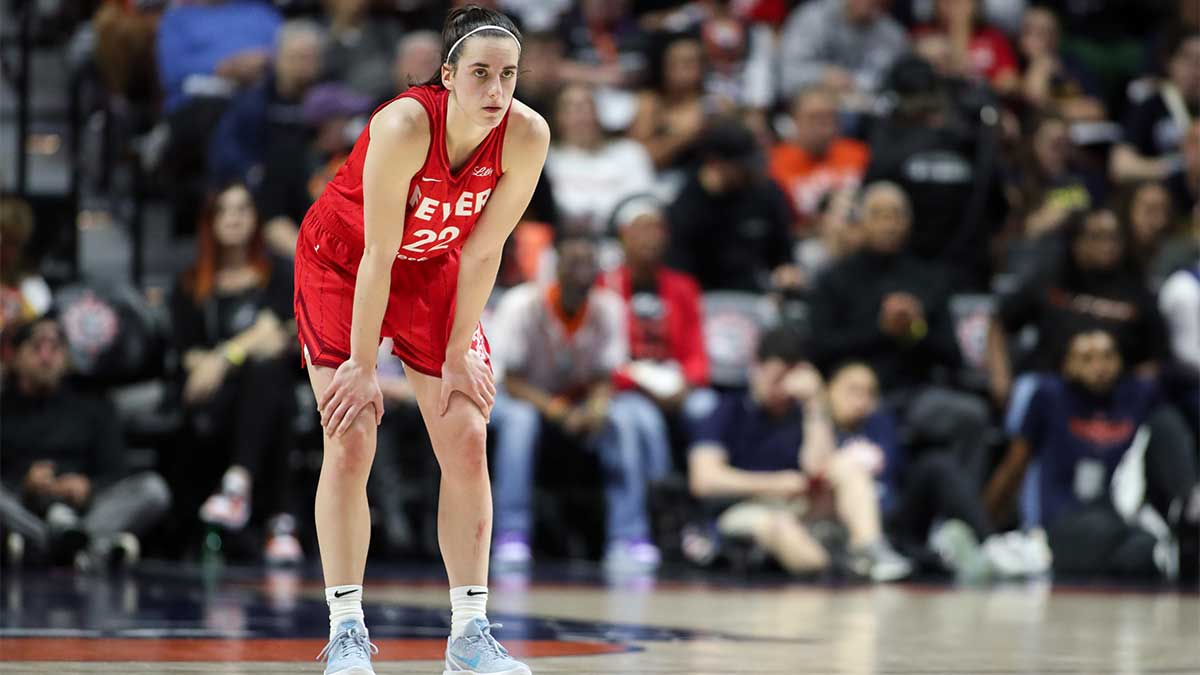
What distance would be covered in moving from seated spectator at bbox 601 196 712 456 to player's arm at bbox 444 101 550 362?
5.11 m

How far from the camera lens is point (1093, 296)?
9109 mm

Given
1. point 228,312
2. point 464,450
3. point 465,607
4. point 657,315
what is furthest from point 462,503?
point 657,315

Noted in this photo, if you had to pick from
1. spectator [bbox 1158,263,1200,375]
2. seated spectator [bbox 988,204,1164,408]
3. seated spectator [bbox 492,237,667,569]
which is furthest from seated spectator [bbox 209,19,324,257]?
spectator [bbox 1158,263,1200,375]

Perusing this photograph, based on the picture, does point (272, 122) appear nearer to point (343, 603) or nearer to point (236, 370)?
point (236, 370)

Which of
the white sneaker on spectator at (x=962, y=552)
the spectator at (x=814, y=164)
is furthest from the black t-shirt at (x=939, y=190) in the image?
the white sneaker on spectator at (x=962, y=552)

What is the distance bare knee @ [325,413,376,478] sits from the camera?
383cm

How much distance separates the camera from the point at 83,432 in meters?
8.16

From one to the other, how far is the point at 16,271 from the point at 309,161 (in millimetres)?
1525

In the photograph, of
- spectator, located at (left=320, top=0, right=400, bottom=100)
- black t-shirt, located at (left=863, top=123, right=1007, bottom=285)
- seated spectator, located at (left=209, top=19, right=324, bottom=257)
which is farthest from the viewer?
spectator, located at (left=320, top=0, right=400, bottom=100)

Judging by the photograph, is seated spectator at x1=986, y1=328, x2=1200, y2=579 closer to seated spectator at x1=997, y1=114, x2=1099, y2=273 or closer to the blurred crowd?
the blurred crowd

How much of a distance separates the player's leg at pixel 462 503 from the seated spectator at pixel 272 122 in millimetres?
5186

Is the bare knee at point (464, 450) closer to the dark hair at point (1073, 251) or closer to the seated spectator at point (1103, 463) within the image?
the seated spectator at point (1103, 463)

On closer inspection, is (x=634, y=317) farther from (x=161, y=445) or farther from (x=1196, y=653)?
(x=1196, y=653)

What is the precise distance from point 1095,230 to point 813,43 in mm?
2722
